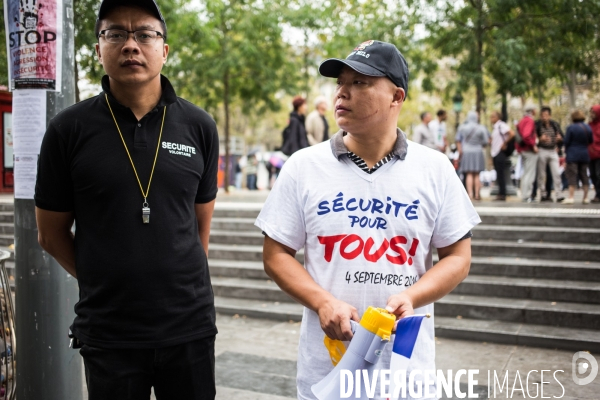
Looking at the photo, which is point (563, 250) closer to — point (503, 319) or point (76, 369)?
point (503, 319)

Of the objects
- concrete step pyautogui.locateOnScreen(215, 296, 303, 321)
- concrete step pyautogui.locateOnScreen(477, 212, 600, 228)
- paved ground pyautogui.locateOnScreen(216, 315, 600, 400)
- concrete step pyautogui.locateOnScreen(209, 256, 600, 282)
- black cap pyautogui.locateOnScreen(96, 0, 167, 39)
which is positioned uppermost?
black cap pyautogui.locateOnScreen(96, 0, 167, 39)

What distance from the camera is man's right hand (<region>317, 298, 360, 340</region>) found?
187 cm

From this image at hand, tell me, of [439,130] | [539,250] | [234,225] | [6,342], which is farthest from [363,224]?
[439,130]

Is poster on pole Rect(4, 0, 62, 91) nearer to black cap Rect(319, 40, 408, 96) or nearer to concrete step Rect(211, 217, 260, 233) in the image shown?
black cap Rect(319, 40, 408, 96)

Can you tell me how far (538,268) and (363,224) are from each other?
5663mm

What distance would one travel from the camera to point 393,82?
6.82 ft

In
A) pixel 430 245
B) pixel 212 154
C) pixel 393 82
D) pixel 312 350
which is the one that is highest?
pixel 393 82

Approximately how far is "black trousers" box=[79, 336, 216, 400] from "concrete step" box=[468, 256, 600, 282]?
18.1 feet

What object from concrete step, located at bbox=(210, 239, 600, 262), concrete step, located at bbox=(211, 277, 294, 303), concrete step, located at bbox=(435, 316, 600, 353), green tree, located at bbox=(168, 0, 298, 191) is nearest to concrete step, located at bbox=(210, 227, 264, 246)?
concrete step, located at bbox=(210, 239, 600, 262)

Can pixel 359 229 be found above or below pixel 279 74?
below

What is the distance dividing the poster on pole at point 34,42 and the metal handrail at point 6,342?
97 centimetres

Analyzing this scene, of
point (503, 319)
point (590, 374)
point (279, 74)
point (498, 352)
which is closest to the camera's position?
point (590, 374)

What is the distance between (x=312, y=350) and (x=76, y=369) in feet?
6.43

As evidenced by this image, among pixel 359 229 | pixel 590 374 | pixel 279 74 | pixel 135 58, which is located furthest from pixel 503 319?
pixel 279 74
